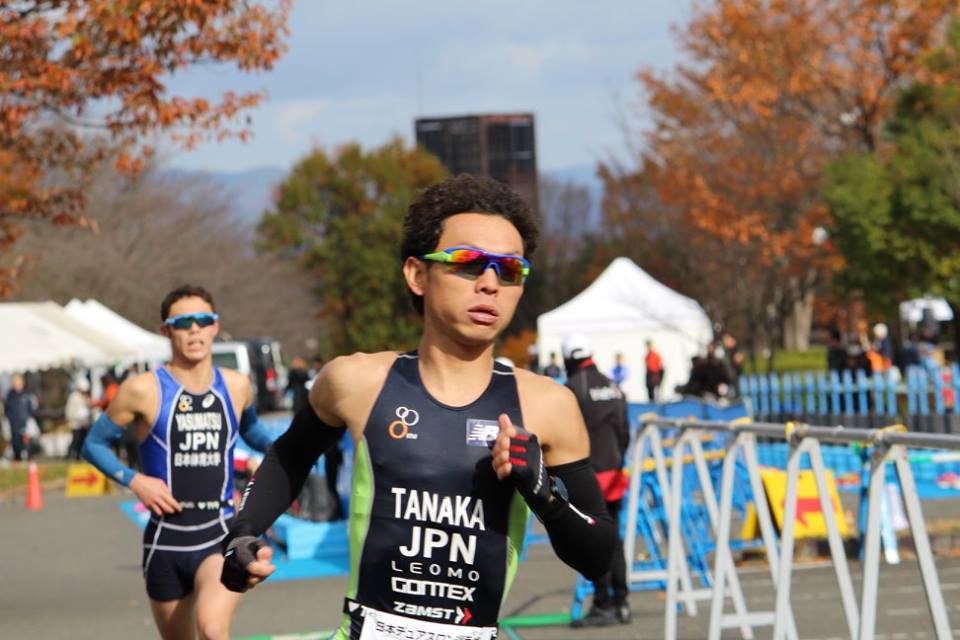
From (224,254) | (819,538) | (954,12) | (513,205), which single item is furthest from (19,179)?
(224,254)

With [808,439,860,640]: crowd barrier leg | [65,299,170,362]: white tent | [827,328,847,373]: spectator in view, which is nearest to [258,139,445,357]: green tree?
[65,299,170,362]: white tent

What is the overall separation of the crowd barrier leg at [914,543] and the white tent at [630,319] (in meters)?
34.4

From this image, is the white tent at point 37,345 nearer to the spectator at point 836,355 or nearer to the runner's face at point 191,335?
the spectator at point 836,355

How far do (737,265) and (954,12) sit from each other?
317 inches

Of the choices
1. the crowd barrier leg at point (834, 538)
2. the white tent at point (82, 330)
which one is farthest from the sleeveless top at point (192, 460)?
the white tent at point (82, 330)

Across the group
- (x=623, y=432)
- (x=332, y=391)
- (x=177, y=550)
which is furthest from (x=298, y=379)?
(x=332, y=391)

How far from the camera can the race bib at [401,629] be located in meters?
4.29

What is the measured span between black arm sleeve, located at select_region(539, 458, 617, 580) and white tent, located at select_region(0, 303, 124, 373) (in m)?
31.5

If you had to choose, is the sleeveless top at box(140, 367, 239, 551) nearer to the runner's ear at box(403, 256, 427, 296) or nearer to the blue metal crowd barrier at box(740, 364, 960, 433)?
the runner's ear at box(403, 256, 427, 296)

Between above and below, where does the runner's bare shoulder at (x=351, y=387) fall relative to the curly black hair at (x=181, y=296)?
below

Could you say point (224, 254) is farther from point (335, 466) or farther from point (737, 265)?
point (335, 466)

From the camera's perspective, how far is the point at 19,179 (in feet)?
61.5

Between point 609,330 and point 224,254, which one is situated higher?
point 224,254

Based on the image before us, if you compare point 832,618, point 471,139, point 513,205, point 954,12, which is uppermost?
point 471,139
